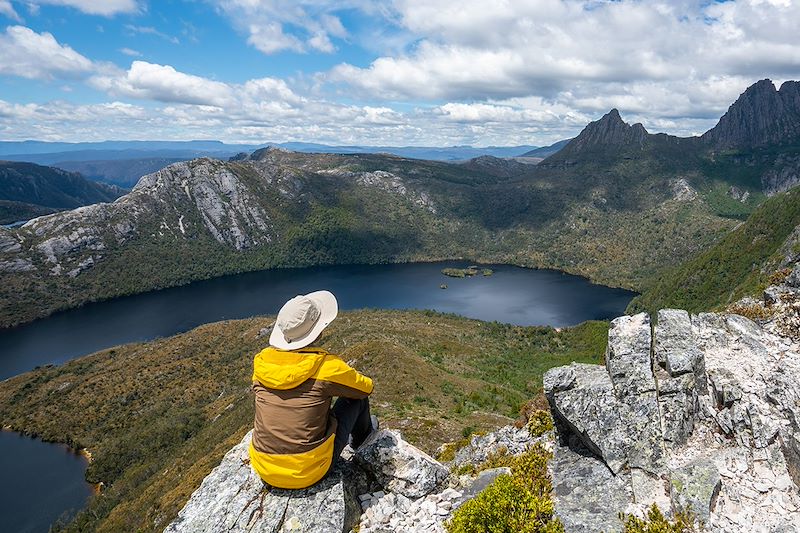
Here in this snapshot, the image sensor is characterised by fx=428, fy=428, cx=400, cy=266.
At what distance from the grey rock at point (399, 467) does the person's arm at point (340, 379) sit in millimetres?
1954

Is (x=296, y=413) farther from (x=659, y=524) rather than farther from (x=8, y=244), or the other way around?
(x=8, y=244)

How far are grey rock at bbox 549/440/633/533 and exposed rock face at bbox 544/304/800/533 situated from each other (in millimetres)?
21

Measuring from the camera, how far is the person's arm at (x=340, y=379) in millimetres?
8039

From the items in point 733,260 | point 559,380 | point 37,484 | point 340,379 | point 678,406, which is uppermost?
point 340,379

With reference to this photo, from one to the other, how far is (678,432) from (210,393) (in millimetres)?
76001

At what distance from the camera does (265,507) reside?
27.6 ft

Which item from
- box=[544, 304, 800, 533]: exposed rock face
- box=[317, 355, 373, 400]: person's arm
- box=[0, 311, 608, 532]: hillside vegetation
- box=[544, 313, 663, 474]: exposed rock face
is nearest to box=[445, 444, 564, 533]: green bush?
box=[544, 304, 800, 533]: exposed rock face

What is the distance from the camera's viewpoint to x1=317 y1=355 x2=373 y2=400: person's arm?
8039mm

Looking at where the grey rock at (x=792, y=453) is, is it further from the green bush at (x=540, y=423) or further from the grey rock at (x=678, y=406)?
the green bush at (x=540, y=423)

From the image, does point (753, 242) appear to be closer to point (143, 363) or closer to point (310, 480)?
point (310, 480)

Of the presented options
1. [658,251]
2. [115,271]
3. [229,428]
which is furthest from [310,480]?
[658,251]

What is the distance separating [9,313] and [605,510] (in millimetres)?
191870

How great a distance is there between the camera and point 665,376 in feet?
35.3

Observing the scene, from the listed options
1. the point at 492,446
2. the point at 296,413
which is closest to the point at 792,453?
the point at 492,446
